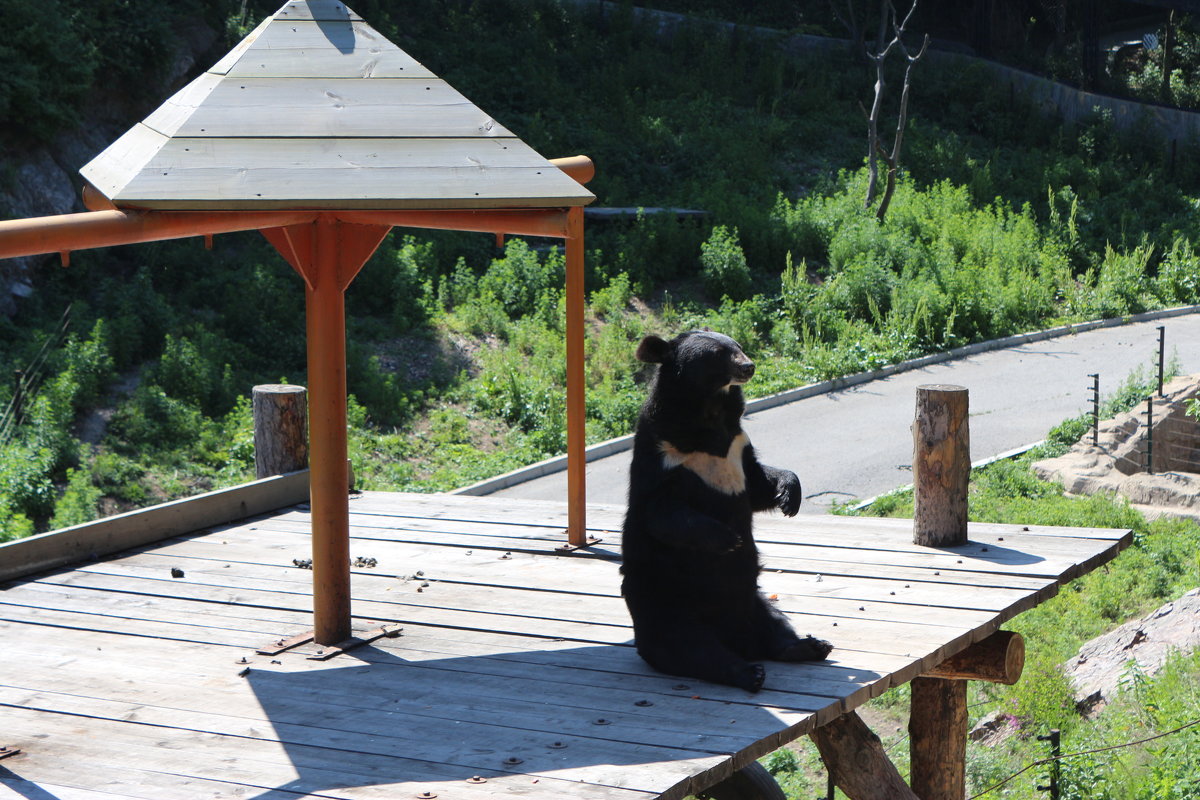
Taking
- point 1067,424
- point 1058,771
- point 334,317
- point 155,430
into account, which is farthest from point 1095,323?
point 334,317

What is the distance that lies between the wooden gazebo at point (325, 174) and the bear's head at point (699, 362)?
1.91 ft

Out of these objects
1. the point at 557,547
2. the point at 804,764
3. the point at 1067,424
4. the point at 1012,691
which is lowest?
the point at 804,764

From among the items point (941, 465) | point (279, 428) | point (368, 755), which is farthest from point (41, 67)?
point (368, 755)

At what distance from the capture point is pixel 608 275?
17297 mm

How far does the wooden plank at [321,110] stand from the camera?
14.3 feet

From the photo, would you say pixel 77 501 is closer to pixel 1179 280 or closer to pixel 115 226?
pixel 115 226

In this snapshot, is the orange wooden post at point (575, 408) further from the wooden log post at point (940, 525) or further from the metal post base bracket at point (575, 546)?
the wooden log post at point (940, 525)

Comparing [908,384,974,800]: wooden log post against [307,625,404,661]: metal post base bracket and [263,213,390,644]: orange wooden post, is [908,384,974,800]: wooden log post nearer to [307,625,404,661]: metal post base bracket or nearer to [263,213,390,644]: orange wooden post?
[307,625,404,661]: metal post base bracket

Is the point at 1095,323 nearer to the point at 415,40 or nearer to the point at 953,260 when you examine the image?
the point at 953,260

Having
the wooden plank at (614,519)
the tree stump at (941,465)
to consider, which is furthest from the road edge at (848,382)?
the tree stump at (941,465)

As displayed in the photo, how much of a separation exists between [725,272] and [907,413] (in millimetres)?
3799

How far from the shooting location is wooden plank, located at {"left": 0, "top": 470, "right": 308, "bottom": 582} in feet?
18.7

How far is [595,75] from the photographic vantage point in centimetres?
2377

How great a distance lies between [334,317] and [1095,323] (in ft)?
49.4
